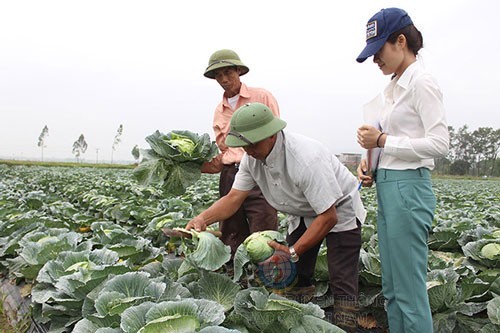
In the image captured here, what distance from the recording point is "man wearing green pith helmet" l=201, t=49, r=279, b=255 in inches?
125

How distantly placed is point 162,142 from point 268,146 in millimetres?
1044

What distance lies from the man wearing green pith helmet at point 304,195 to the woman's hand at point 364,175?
15cm

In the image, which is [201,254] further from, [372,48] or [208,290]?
[372,48]

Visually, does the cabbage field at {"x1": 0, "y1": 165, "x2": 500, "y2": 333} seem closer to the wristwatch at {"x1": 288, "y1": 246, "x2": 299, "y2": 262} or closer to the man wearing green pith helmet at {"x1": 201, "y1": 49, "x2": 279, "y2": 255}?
the wristwatch at {"x1": 288, "y1": 246, "x2": 299, "y2": 262}

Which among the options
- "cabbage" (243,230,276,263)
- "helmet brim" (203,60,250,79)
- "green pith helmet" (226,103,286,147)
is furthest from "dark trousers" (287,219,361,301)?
"helmet brim" (203,60,250,79)

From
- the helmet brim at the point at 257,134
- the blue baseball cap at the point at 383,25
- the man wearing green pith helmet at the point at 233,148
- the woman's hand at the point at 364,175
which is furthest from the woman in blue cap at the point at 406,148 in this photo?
the man wearing green pith helmet at the point at 233,148

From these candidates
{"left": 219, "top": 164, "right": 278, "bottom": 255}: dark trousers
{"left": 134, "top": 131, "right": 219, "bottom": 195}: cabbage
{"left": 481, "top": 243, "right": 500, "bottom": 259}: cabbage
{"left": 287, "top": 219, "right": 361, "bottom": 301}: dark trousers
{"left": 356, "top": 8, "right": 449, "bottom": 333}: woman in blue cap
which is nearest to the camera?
{"left": 356, "top": 8, "right": 449, "bottom": 333}: woman in blue cap

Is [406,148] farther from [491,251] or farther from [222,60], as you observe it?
[491,251]

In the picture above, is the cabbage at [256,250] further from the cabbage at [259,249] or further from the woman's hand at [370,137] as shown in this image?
the woman's hand at [370,137]

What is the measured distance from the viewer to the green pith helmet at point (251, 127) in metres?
2.24

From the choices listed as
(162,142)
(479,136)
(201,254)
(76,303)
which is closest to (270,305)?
(201,254)

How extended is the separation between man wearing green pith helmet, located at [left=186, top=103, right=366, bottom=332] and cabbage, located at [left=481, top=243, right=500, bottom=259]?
184cm

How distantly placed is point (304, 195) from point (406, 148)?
725 millimetres

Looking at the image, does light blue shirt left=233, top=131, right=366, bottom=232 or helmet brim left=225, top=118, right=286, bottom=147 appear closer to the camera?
helmet brim left=225, top=118, right=286, bottom=147
